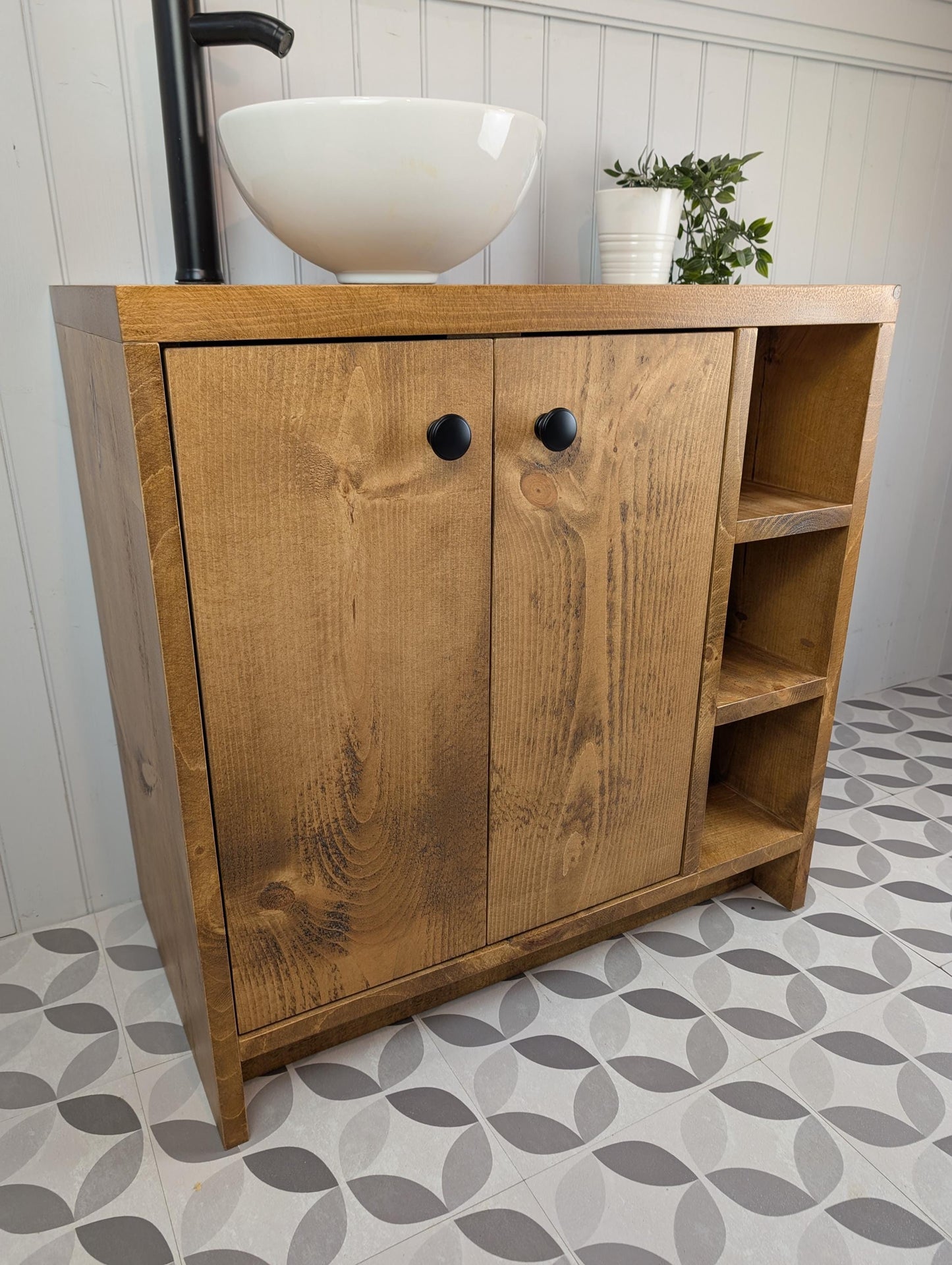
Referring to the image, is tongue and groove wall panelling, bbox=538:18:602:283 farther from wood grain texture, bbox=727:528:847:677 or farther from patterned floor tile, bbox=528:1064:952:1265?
patterned floor tile, bbox=528:1064:952:1265

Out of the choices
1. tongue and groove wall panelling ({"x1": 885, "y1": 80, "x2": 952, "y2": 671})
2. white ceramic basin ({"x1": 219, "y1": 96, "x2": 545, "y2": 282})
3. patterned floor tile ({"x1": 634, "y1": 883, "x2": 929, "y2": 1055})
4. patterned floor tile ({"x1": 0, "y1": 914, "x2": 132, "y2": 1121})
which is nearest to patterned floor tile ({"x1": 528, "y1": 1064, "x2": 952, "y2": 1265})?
patterned floor tile ({"x1": 634, "y1": 883, "x2": 929, "y2": 1055})

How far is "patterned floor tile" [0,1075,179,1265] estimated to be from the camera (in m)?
0.87

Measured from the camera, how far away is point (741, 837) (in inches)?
52.1

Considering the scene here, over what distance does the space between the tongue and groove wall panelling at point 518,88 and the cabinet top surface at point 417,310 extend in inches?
11.8

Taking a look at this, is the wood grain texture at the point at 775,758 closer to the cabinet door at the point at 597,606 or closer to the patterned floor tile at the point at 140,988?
the cabinet door at the point at 597,606

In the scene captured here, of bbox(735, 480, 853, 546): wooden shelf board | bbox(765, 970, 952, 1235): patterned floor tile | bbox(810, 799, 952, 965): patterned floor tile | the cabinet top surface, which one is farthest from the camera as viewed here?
bbox(810, 799, 952, 965): patterned floor tile

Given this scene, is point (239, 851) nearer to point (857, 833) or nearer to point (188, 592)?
point (188, 592)

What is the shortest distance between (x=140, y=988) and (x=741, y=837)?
86 centimetres

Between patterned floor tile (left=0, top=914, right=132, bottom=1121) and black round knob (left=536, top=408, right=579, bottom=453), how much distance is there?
874mm

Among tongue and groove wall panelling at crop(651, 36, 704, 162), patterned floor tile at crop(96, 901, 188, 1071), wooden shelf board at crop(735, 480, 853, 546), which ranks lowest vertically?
patterned floor tile at crop(96, 901, 188, 1071)

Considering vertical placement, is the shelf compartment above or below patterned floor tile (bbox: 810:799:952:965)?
above

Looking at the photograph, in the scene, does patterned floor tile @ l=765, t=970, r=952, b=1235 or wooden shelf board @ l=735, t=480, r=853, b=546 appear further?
wooden shelf board @ l=735, t=480, r=853, b=546

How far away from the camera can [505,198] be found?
2.84 feet

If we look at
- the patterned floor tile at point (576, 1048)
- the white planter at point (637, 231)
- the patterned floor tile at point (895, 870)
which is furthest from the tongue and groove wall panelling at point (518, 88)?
the patterned floor tile at point (895, 870)
